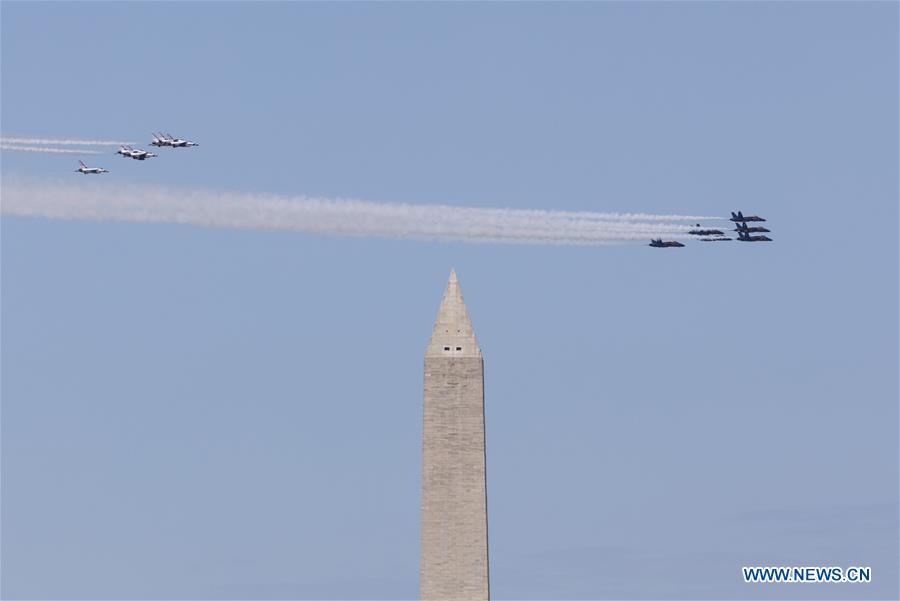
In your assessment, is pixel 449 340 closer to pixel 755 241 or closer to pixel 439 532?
pixel 439 532

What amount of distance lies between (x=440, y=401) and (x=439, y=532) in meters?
6.16

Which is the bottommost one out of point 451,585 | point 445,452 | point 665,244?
point 451,585

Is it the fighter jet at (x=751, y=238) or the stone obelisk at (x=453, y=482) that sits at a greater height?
the fighter jet at (x=751, y=238)

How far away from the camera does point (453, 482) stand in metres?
85.8

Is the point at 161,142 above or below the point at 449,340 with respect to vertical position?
above

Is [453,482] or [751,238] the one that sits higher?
[751,238]

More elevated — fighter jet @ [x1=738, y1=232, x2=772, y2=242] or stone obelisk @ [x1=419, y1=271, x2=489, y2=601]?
fighter jet @ [x1=738, y1=232, x2=772, y2=242]

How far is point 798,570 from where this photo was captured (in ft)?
275

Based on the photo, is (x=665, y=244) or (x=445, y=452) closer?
(x=445, y=452)

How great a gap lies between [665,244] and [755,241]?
5.38 metres

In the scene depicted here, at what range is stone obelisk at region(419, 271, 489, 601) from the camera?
279 feet

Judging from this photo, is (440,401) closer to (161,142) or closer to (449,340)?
(449,340)

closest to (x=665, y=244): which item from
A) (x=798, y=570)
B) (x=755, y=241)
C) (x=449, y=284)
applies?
(x=755, y=241)

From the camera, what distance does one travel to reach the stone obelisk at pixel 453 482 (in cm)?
8519
